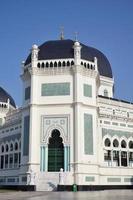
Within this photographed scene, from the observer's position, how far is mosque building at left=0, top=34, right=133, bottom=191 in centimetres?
3694

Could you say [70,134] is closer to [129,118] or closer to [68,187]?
[68,187]

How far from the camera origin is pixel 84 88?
3966 centimetres

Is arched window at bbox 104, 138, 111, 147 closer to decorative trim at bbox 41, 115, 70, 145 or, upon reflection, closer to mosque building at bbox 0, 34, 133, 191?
mosque building at bbox 0, 34, 133, 191

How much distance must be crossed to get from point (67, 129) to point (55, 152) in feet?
9.81

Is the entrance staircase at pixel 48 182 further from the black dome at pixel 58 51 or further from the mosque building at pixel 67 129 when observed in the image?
the black dome at pixel 58 51

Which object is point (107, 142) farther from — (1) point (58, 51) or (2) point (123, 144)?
(1) point (58, 51)

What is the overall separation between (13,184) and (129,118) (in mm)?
17126

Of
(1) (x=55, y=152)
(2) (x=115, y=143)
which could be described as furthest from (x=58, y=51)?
(2) (x=115, y=143)

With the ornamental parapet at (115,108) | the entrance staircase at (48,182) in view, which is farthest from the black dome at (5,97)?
the entrance staircase at (48,182)

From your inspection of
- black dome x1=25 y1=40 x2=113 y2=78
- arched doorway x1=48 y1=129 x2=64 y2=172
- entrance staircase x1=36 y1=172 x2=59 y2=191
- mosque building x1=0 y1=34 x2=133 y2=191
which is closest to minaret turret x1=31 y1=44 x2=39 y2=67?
mosque building x1=0 y1=34 x2=133 y2=191

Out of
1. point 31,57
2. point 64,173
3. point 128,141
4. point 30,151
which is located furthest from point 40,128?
point 128,141

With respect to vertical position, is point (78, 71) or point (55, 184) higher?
point (78, 71)

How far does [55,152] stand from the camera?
38.4 m

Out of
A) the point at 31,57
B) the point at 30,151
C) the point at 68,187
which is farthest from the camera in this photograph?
the point at 31,57
